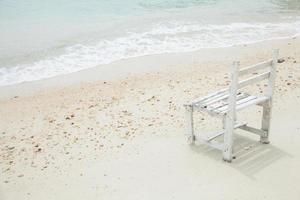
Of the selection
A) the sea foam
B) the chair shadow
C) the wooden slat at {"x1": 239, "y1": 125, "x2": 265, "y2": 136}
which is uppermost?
the wooden slat at {"x1": 239, "y1": 125, "x2": 265, "y2": 136}

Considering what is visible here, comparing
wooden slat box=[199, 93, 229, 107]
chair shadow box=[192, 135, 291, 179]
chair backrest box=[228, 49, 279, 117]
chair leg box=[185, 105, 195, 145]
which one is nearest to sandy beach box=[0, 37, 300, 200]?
chair shadow box=[192, 135, 291, 179]

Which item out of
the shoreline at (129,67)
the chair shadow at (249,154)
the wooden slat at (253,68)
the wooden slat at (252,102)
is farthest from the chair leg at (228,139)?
the shoreline at (129,67)

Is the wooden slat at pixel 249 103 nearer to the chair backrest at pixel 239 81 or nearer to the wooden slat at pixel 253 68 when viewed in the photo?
the chair backrest at pixel 239 81

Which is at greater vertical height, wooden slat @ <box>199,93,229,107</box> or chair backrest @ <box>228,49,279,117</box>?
chair backrest @ <box>228,49,279,117</box>

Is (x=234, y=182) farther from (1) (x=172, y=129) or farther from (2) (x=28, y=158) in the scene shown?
(2) (x=28, y=158)

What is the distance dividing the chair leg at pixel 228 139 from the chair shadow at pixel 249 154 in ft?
0.33

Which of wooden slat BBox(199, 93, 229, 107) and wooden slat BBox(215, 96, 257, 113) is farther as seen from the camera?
Answer: wooden slat BBox(199, 93, 229, 107)

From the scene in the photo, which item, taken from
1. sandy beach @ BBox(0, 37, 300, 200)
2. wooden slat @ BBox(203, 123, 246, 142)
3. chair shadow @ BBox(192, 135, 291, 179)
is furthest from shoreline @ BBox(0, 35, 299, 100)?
chair shadow @ BBox(192, 135, 291, 179)

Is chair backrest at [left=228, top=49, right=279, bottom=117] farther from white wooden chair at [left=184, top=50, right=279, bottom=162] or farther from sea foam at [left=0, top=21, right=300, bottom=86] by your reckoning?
sea foam at [left=0, top=21, right=300, bottom=86]

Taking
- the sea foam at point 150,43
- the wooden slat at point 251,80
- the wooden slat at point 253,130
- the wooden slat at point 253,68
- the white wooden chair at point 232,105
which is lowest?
the sea foam at point 150,43

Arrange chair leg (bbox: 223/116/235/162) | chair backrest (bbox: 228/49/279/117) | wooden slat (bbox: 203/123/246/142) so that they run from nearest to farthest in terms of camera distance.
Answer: chair backrest (bbox: 228/49/279/117)
chair leg (bbox: 223/116/235/162)
wooden slat (bbox: 203/123/246/142)

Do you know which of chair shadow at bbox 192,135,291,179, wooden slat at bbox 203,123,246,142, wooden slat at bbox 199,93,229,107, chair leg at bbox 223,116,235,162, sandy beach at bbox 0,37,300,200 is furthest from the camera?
wooden slat at bbox 203,123,246,142

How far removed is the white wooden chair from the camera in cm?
550

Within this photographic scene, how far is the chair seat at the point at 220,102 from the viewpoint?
578 cm
